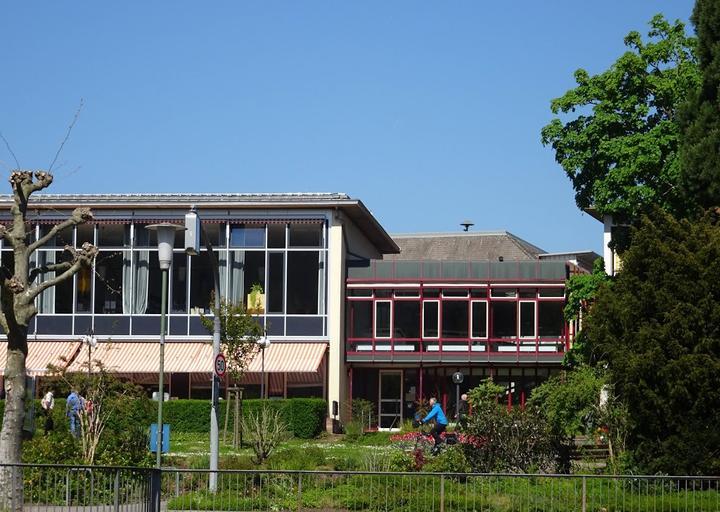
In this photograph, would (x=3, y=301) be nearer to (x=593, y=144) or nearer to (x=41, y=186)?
(x=41, y=186)

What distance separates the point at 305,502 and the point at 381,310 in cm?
3030

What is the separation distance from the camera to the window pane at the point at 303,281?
48.4m

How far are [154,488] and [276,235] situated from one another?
33.0 metres

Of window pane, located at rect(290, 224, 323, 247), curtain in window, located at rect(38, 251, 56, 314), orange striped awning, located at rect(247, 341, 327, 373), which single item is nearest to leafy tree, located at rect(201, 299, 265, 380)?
orange striped awning, located at rect(247, 341, 327, 373)

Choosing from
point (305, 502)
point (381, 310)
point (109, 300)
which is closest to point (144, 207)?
point (109, 300)

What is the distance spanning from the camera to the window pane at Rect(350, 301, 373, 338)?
163ft

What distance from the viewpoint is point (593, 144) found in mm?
40938

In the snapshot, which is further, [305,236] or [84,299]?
[84,299]

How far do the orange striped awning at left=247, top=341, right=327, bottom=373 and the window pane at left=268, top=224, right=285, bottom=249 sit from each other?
3535mm

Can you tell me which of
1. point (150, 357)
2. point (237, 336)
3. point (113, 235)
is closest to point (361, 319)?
point (150, 357)

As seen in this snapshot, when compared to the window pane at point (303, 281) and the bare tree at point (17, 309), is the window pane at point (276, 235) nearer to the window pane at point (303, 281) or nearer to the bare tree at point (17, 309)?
the window pane at point (303, 281)

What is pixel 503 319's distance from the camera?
49375mm

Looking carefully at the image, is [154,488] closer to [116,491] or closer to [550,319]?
[116,491]

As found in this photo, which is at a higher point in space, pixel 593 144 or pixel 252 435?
pixel 593 144
